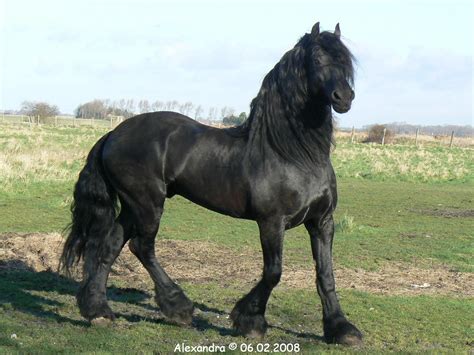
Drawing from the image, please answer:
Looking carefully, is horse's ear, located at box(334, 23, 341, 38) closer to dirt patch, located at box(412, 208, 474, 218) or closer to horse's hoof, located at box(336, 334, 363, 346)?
horse's hoof, located at box(336, 334, 363, 346)

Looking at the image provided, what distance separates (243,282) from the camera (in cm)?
857

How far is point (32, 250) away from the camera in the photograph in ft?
31.5

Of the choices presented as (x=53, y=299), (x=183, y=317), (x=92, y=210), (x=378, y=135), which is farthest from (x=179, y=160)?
(x=378, y=135)

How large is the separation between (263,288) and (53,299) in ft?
8.90

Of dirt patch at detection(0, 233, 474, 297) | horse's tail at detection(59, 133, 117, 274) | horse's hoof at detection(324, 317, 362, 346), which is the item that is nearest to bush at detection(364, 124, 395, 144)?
dirt patch at detection(0, 233, 474, 297)

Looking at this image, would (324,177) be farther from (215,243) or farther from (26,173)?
(26,173)

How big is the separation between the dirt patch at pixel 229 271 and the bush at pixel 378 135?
4922 cm

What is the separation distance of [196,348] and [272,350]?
0.63 meters

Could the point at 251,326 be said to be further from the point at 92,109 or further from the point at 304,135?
the point at 92,109

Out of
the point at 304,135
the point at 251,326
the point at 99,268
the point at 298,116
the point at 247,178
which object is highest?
the point at 298,116

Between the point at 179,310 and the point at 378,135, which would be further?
the point at 378,135

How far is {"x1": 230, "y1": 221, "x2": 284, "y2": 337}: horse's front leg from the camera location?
5.64 m

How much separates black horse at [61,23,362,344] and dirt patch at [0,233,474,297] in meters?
1.86

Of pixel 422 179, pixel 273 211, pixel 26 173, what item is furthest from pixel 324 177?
pixel 422 179
